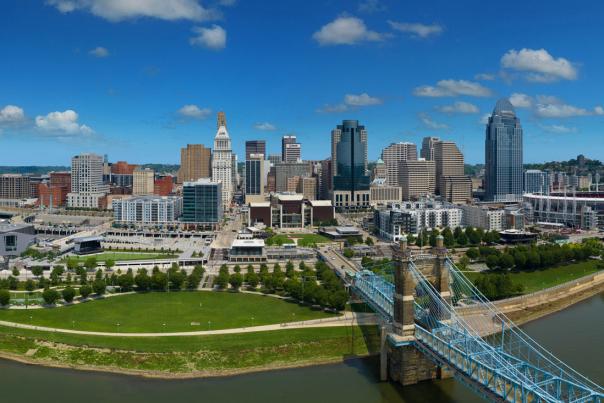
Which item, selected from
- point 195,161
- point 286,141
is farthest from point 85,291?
point 286,141

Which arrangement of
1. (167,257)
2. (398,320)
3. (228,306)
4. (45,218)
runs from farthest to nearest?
(45,218), (167,257), (228,306), (398,320)

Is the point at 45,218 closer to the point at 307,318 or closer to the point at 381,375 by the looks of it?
the point at 307,318

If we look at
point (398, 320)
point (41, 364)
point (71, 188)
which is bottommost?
point (41, 364)

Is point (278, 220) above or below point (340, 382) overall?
above

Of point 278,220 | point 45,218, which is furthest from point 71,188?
point 278,220

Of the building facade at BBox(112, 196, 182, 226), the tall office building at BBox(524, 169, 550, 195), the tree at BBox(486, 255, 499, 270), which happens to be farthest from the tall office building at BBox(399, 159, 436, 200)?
the tree at BBox(486, 255, 499, 270)

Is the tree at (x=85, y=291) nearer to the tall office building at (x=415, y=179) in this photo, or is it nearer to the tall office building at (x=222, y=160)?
the tall office building at (x=222, y=160)

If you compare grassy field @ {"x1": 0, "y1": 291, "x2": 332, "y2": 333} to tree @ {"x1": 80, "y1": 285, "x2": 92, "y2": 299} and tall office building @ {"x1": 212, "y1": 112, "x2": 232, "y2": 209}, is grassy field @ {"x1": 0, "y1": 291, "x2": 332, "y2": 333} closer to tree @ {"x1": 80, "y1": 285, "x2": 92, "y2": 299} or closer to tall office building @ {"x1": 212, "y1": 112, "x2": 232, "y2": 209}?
tree @ {"x1": 80, "y1": 285, "x2": 92, "y2": 299}
